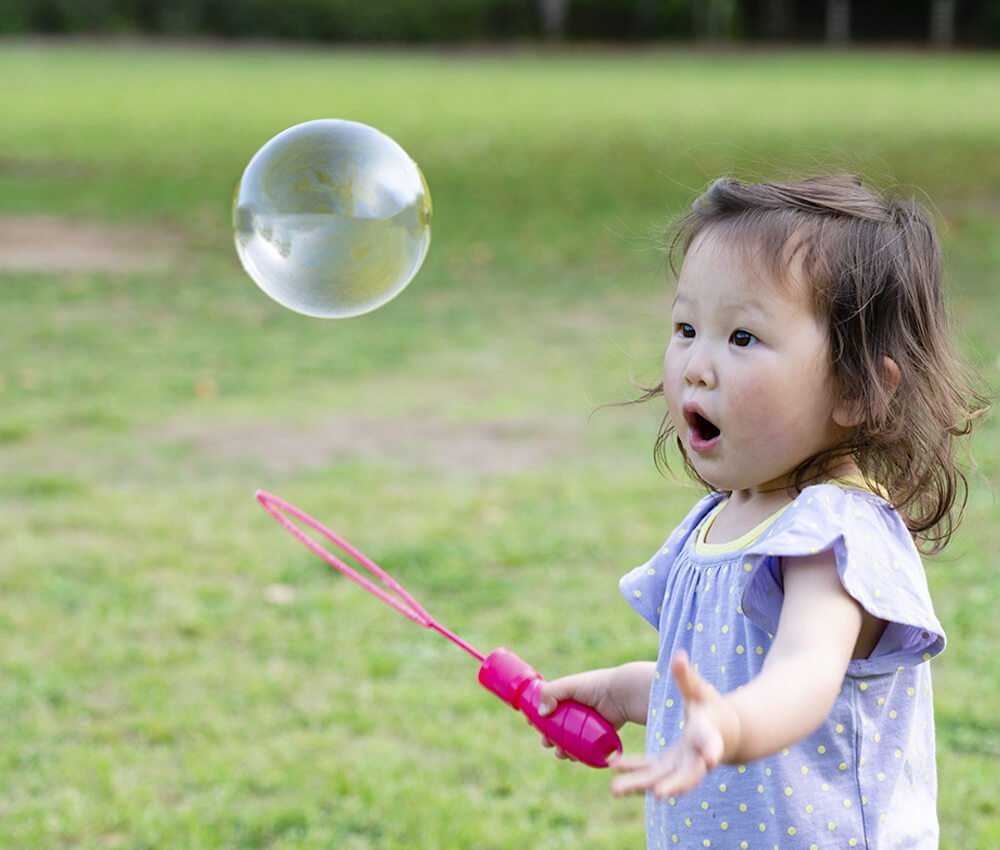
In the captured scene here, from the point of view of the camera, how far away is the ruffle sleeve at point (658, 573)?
1.92m

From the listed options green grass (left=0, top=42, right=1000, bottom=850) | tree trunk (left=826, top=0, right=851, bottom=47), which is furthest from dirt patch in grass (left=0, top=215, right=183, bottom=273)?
tree trunk (left=826, top=0, right=851, bottom=47)

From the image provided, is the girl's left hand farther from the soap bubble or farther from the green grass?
the soap bubble

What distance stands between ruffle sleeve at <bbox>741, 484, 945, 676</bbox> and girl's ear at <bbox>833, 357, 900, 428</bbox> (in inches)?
3.3

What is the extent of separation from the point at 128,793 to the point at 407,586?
128 cm

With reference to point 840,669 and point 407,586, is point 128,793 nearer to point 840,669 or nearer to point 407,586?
point 407,586

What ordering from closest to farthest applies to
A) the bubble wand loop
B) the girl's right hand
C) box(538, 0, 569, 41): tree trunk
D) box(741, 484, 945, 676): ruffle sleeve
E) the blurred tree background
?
box(741, 484, 945, 676): ruffle sleeve → the bubble wand loop → the girl's right hand → the blurred tree background → box(538, 0, 569, 41): tree trunk

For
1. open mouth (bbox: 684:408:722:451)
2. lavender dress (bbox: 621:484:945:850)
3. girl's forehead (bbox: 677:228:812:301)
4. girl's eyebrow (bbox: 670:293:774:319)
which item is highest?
girl's forehead (bbox: 677:228:812:301)

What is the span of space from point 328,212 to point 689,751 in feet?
5.10

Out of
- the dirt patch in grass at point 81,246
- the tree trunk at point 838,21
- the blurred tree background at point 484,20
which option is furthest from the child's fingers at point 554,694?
the tree trunk at point 838,21

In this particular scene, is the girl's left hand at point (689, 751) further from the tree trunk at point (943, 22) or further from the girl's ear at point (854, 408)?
the tree trunk at point (943, 22)

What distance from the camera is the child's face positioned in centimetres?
166

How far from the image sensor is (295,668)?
377cm

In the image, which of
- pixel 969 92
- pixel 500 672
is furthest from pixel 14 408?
pixel 969 92

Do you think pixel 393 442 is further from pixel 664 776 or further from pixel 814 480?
pixel 664 776
